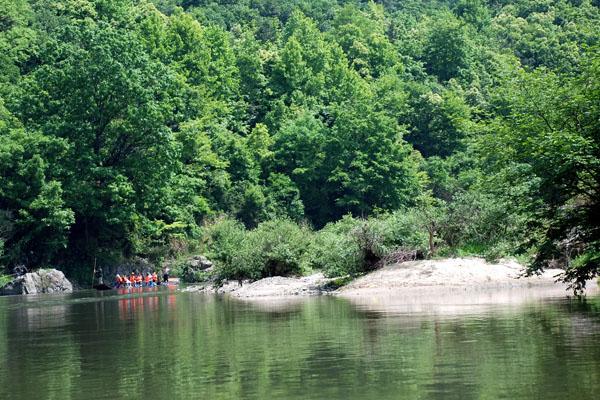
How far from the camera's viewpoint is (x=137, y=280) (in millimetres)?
71375

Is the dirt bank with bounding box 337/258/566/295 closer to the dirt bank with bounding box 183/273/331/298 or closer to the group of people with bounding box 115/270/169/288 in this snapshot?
the dirt bank with bounding box 183/273/331/298

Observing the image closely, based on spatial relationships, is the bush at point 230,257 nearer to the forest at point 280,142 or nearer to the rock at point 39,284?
the forest at point 280,142

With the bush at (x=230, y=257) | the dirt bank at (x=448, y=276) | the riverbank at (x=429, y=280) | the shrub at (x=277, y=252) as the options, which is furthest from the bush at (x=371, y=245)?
the bush at (x=230, y=257)

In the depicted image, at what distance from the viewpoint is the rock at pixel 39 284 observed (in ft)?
212

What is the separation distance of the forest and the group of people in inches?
138

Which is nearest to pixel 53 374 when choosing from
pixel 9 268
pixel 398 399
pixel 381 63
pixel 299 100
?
pixel 398 399

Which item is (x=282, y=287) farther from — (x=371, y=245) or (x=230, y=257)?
(x=230, y=257)

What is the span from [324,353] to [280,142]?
71.6 metres

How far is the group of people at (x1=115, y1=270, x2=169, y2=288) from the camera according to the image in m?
69.9

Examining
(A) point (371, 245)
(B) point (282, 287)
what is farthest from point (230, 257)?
(A) point (371, 245)

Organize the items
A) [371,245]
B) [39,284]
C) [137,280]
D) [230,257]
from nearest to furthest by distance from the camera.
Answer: [371,245], [230,257], [39,284], [137,280]

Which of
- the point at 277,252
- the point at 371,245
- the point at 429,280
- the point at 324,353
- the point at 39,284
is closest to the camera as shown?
the point at 324,353

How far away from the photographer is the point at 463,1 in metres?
152

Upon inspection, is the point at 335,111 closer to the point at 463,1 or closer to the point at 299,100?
the point at 299,100
